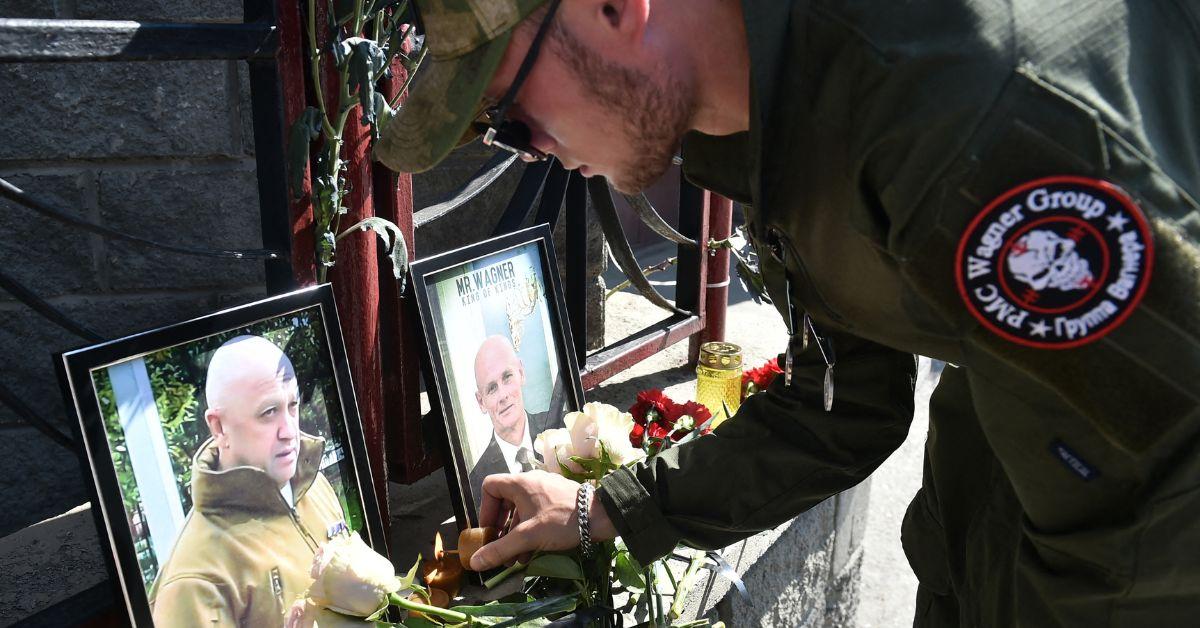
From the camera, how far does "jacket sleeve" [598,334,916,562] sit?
4.97ft

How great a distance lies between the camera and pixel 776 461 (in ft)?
5.11

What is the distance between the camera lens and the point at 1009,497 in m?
1.32

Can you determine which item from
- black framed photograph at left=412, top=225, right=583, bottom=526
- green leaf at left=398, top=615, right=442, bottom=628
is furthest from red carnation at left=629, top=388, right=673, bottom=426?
green leaf at left=398, top=615, right=442, bottom=628

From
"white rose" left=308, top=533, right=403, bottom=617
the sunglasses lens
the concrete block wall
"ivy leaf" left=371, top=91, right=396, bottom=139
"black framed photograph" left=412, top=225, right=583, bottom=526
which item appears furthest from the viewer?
the concrete block wall

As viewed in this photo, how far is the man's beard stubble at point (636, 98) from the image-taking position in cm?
106

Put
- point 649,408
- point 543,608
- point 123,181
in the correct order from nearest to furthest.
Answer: point 543,608 < point 123,181 < point 649,408

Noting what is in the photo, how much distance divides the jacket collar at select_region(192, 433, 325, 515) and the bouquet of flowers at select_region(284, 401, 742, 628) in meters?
0.12

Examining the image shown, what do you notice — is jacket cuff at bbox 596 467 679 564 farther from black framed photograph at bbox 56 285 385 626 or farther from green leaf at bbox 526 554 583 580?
black framed photograph at bbox 56 285 385 626

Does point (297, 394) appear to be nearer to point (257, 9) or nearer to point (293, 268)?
point (293, 268)

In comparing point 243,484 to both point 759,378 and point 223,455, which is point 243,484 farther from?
point 759,378

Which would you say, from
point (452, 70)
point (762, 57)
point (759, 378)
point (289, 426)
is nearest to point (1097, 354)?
point (762, 57)

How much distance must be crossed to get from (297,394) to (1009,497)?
1.02 meters

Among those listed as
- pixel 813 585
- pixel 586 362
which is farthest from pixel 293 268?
pixel 813 585

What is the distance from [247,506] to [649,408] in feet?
2.81
